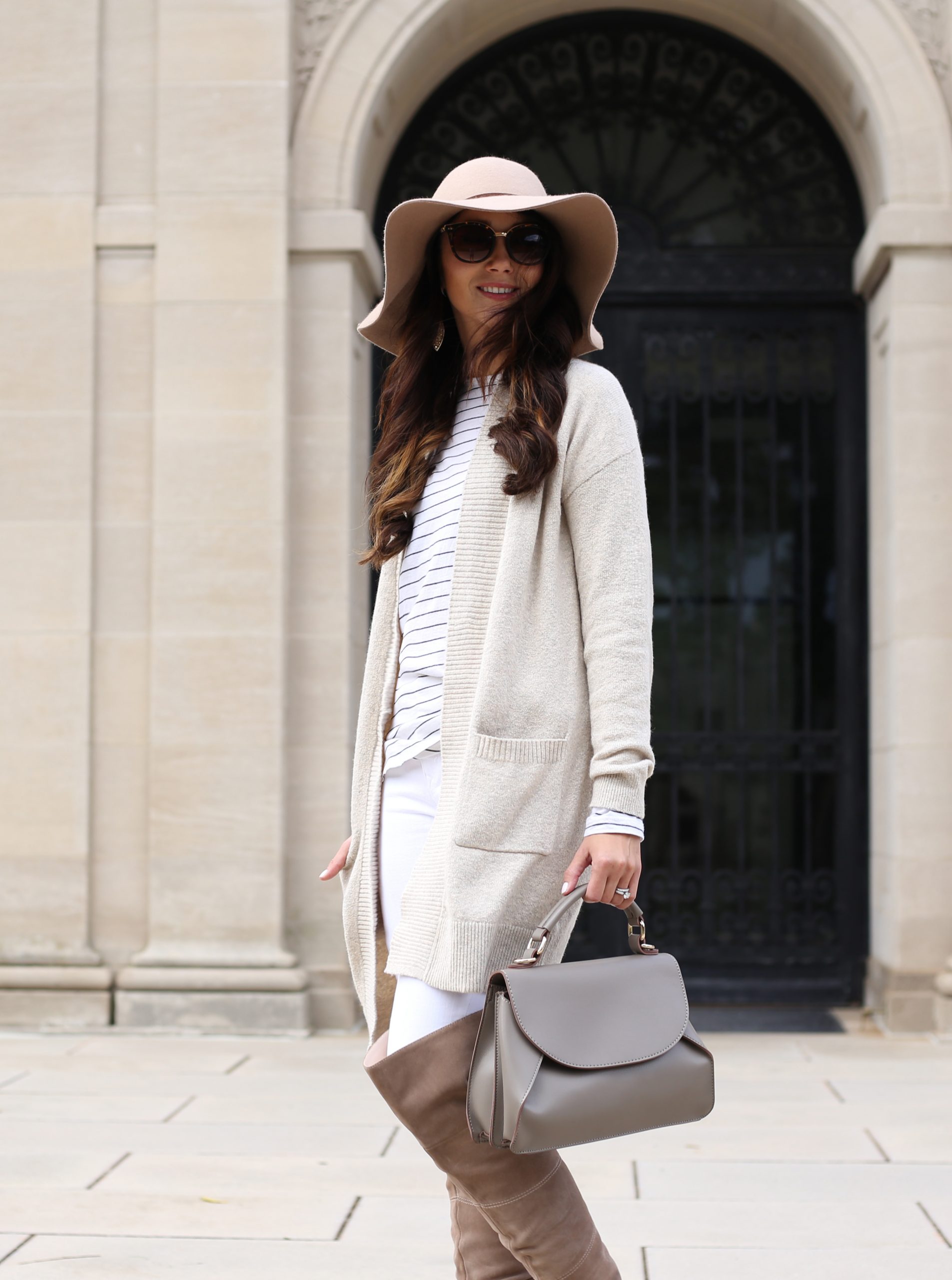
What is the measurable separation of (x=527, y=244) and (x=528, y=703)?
0.83m

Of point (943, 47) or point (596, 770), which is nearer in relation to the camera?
point (596, 770)

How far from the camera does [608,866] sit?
2.25m

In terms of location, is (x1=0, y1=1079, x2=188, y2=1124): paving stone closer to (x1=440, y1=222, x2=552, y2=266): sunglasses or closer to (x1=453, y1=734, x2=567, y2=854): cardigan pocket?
(x1=453, y1=734, x2=567, y2=854): cardigan pocket

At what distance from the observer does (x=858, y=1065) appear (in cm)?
585

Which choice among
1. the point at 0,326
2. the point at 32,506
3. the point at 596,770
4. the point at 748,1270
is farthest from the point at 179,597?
the point at 596,770

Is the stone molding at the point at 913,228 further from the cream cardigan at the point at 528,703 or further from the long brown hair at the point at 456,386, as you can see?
the cream cardigan at the point at 528,703

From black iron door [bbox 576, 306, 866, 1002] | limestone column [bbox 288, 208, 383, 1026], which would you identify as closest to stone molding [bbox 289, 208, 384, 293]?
limestone column [bbox 288, 208, 383, 1026]

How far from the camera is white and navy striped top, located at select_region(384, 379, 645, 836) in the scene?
8.21 ft

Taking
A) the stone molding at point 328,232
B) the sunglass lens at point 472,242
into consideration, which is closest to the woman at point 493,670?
the sunglass lens at point 472,242

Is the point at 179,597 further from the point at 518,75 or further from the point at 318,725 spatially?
the point at 518,75

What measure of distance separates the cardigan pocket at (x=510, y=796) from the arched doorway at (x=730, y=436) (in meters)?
4.92

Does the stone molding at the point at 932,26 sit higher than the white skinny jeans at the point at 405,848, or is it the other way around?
the stone molding at the point at 932,26

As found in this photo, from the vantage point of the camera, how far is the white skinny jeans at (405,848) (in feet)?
7.70

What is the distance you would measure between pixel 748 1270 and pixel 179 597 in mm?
3901
